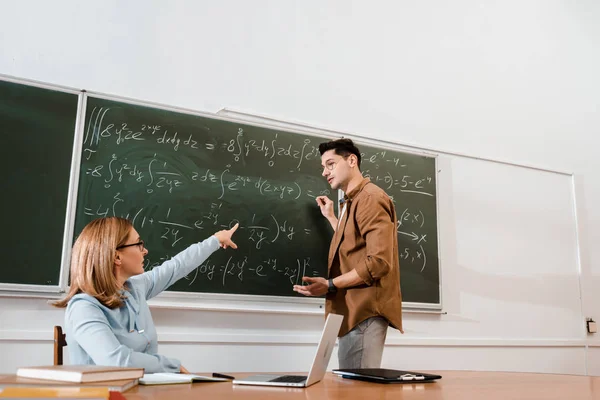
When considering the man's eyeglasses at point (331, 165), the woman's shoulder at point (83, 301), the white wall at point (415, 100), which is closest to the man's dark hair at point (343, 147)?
the man's eyeglasses at point (331, 165)

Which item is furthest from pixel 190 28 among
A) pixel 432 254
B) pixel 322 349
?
pixel 322 349

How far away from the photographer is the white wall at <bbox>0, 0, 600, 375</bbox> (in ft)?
9.34

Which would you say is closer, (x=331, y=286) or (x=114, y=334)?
(x=114, y=334)

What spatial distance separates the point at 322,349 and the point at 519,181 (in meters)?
3.05

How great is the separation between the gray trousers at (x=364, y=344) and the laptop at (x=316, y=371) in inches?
37.5

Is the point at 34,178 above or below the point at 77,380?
above

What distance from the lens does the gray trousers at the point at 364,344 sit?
2.48 meters

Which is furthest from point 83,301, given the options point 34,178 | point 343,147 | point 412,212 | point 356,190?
point 412,212

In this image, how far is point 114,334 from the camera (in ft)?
5.79

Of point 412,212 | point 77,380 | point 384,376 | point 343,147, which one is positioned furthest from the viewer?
point 412,212

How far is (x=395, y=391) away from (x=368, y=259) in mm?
1137

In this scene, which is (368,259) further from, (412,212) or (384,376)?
(412,212)

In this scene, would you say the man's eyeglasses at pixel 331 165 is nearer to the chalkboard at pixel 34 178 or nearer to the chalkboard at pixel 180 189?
the chalkboard at pixel 180 189

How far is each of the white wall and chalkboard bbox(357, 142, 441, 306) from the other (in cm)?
12
